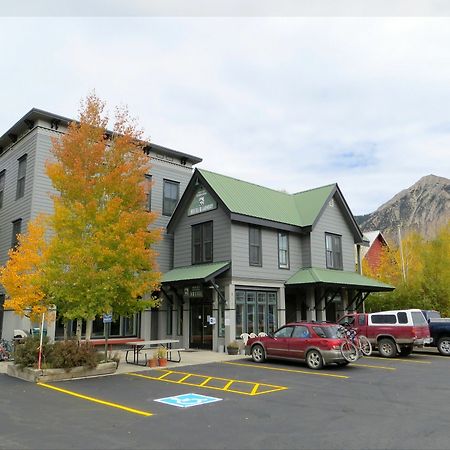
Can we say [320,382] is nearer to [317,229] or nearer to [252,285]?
[252,285]

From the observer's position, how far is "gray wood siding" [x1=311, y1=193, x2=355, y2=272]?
2702 cm

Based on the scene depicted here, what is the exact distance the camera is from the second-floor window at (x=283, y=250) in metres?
25.7

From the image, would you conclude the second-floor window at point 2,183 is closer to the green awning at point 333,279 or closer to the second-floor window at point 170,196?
the second-floor window at point 170,196

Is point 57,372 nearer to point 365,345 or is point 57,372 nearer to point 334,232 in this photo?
point 365,345

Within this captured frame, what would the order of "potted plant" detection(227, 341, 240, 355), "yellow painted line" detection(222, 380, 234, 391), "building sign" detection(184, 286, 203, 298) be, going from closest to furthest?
"yellow painted line" detection(222, 380, 234, 391)
"potted plant" detection(227, 341, 240, 355)
"building sign" detection(184, 286, 203, 298)

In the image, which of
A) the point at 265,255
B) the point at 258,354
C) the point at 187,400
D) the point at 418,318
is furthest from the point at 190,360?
the point at 418,318

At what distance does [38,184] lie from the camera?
22953 millimetres

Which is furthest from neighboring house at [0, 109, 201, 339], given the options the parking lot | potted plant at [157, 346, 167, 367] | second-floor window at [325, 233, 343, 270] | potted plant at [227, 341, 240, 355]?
the parking lot

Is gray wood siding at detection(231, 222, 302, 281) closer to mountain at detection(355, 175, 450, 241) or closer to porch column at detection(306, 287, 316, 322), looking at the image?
porch column at detection(306, 287, 316, 322)

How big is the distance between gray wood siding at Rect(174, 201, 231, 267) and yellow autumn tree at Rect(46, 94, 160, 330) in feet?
21.1

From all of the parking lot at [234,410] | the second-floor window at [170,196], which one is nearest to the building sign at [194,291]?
the second-floor window at [170,196]

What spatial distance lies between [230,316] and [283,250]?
5773mm

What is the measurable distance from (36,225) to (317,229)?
1611 centimetres

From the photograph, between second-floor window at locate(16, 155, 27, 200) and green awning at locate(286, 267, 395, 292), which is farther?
green awning at locate(286, 267, 395, 292)
